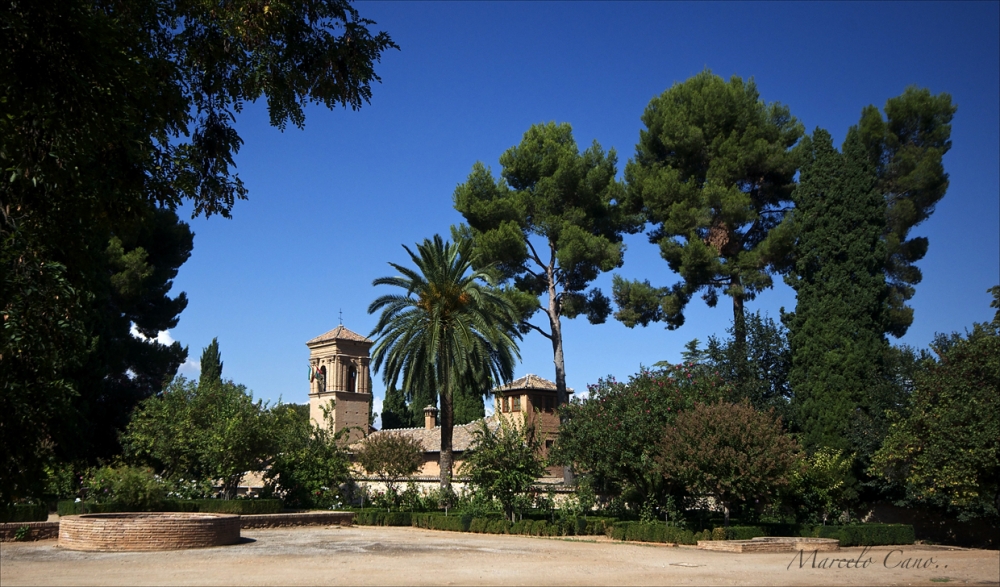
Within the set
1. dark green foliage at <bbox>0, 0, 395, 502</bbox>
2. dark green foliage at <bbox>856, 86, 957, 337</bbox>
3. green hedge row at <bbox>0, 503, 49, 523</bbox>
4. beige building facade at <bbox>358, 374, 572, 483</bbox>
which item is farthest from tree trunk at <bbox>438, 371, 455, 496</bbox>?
dark green foliage at <bbox>0, 0, 395, 502</bbox>

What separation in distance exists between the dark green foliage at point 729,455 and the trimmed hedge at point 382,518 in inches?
448

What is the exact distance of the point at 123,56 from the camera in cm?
672

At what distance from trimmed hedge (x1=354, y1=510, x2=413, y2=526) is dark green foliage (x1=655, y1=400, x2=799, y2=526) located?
448 inches

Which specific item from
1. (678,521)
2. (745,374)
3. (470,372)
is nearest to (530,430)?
(470,372)

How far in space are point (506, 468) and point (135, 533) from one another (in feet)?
38.7

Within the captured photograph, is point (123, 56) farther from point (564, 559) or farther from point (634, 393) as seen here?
point (634, 393)

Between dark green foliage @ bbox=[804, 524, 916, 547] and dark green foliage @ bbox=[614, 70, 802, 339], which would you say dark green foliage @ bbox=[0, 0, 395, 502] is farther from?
dark green foliage @ bbox=[614, 70, 802, 339]

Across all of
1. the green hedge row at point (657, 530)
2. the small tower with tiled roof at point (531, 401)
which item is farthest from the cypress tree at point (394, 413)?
the green hedge row at point (657, 530)

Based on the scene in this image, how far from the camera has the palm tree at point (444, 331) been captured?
1201 inches

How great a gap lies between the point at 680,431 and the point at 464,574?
34.9 ft

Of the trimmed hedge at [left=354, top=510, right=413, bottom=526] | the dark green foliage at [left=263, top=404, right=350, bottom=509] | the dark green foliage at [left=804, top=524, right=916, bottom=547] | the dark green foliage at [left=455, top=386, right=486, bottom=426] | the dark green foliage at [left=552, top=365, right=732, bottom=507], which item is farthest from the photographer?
the dark green foliage at [left=455, top=386, right=486, bottom=426]

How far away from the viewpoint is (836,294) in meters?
30.1

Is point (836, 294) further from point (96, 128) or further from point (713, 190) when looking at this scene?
point (96, 128)

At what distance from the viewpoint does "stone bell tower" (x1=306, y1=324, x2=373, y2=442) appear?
167 feet
